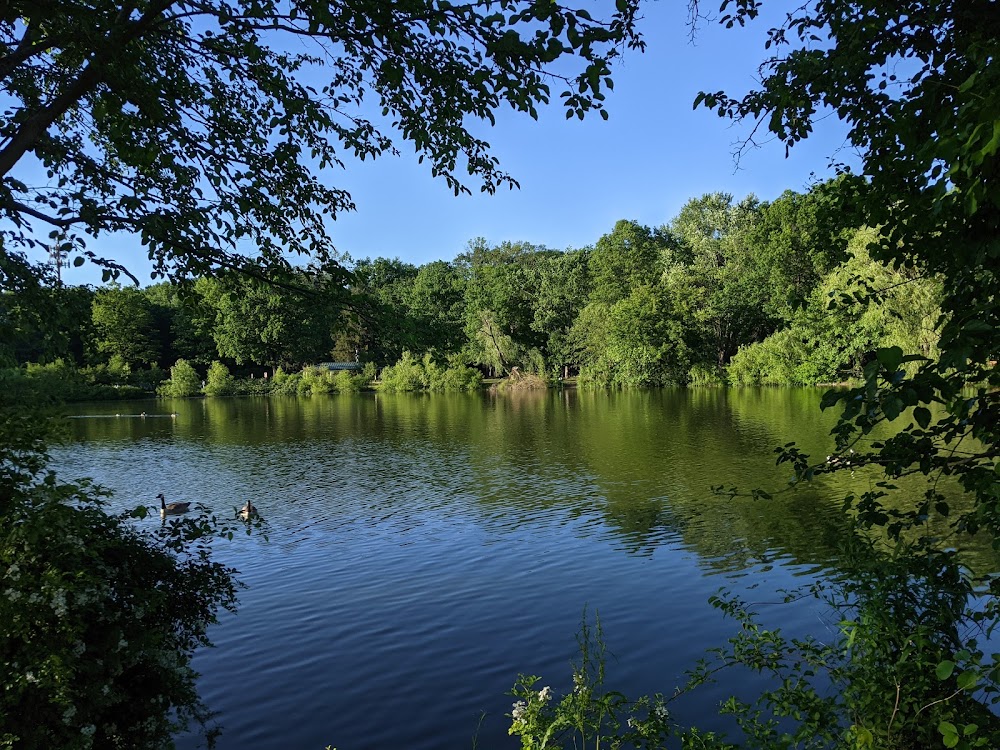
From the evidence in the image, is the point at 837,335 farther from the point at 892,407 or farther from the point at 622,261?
the point at 892,407

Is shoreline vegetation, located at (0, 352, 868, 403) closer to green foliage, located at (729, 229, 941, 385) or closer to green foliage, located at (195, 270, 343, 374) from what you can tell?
green foliage, located at (729, 229, 941, 385)

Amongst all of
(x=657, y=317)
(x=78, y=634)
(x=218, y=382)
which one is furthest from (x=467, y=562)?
(x=218, y=382)

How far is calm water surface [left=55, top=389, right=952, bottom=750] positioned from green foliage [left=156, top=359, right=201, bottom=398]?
48890mm

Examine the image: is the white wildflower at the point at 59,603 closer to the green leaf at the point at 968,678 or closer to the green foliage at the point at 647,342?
the green leaf at the point at 968,678

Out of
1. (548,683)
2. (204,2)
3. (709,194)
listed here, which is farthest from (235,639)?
(709,194)

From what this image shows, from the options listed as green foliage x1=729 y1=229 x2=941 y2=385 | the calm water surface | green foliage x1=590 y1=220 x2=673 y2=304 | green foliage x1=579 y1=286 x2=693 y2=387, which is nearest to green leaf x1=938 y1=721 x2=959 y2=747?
the calm water surface

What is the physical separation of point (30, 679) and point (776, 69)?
21.2 ft

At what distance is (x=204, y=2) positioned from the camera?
16.6 ft

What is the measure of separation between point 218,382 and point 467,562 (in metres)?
74.0

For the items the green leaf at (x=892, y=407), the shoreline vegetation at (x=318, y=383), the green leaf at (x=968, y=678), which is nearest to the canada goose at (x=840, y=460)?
the green leaf at (x=968, y=678)

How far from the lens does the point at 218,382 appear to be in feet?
261

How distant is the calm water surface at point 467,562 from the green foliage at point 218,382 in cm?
5007

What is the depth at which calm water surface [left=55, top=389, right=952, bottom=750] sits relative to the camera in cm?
814

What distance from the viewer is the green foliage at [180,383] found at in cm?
7681
